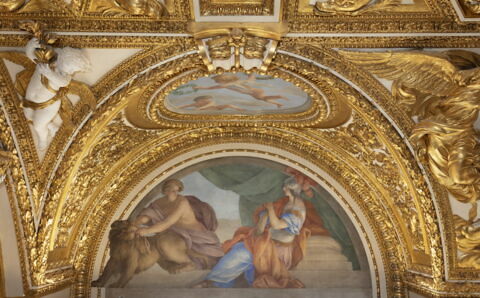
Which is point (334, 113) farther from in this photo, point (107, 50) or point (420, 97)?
point (107, 50)

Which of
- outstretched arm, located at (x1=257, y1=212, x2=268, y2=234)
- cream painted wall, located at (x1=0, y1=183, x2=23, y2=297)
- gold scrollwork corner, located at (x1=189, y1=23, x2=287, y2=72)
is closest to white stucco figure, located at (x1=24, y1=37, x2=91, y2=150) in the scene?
cream painted wall, located at (x1=0, y1=183, x2=23, y2=297)

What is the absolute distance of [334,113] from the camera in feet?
31.5

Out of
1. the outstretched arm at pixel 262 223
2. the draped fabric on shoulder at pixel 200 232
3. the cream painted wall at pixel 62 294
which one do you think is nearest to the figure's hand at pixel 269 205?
the outstretched arm at pixel 262 223

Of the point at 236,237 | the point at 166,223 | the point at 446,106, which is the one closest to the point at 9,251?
the point at 166,223

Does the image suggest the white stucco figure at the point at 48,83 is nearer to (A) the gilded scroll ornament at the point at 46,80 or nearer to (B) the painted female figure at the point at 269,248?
(A) the gilded scroll ornament at the point at 46,80

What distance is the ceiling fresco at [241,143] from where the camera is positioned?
6977mm

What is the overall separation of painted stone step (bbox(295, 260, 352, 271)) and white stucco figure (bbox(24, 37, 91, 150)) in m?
5.95

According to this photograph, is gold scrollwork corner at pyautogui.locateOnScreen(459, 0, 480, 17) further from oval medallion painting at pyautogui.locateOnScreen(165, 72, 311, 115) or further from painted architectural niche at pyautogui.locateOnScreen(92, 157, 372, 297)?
painted architectural niche at pyautogui.locateOnScreen(92, 157, 372, 297)

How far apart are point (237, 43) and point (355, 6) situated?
165cm

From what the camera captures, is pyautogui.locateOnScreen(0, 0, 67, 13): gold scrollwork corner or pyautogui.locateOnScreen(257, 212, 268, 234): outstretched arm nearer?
pyautogui.locateOnScreen(0, 0, 67, 13): gold scrollwork corner

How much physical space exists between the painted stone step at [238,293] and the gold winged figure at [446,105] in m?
4.15

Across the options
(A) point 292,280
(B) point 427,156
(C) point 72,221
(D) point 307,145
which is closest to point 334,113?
(D) point 307,145

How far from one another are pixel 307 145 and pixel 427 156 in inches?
163

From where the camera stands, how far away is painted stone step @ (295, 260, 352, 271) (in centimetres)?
1094
